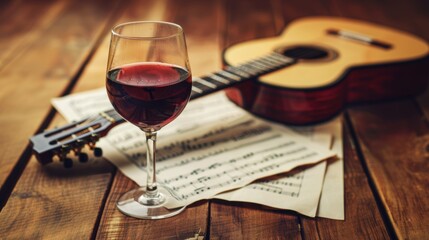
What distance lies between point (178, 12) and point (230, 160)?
1.07 metres

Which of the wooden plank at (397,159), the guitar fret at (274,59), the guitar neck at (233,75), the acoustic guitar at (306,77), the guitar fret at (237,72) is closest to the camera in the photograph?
the wooden plank at (397,159)

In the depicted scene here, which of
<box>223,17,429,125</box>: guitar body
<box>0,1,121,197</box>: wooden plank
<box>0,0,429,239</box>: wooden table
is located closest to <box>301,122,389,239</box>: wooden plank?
<box>0,0,429,239</box>: wooden table

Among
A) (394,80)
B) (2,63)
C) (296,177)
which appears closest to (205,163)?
(296,177)

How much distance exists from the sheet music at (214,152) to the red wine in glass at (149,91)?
0.58 feet

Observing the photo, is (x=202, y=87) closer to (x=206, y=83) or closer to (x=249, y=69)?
(x=206, y=83)

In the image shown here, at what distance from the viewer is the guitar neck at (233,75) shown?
1132mm

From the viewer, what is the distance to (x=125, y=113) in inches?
32.4

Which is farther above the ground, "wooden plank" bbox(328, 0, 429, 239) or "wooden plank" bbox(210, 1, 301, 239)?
"wooden plank" bbox(328, 0, 429, 239)

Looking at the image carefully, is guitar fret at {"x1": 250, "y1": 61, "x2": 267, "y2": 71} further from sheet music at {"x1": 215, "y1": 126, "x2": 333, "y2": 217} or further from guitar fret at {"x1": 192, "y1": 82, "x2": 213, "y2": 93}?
sheet music at {"x1": 215, "y1": 126, "x2": 333, "y2": 217}

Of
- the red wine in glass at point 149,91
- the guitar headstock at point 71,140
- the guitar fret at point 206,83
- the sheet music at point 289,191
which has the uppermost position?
the red wine in glass at point 149,91

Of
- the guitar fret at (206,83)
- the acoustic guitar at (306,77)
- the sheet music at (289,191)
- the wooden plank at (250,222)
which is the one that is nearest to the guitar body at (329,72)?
the acoustic guitar at (306,77)

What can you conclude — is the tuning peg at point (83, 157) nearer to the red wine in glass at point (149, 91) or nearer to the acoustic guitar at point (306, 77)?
the acoustic guitar at point (306, 77)

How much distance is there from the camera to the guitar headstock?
0.96 metres

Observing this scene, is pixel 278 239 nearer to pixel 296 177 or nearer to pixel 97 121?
pixel 296 177
